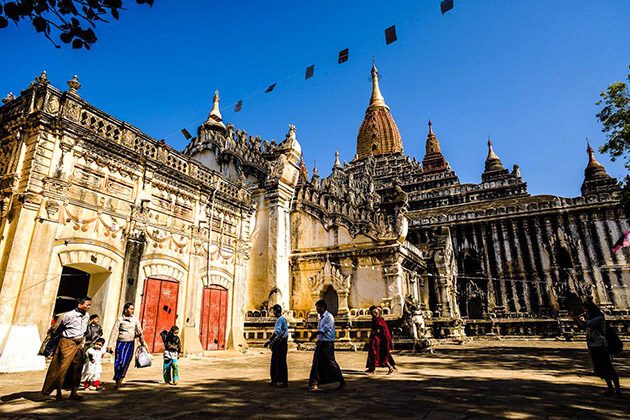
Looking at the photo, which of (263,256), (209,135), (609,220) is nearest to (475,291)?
(609,220)

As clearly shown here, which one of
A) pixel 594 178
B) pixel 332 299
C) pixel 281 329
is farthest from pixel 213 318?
pixel 594 178

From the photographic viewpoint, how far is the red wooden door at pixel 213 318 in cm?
1328

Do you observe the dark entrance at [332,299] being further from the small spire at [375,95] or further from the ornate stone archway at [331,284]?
the small spire at [375,95]

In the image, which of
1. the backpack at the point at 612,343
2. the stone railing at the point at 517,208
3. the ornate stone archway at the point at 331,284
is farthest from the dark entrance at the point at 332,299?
the stone railing at the point at 517,208

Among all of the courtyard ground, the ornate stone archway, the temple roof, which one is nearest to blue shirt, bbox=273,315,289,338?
the courtyard ground

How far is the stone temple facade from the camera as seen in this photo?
30.3ft

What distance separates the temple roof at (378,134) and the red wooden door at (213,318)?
4543cm

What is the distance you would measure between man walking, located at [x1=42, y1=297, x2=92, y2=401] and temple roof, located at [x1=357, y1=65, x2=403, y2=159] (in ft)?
174

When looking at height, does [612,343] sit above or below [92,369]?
above

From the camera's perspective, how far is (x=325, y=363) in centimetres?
647

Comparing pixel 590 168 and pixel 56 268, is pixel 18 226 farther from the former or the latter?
pixel 590 168

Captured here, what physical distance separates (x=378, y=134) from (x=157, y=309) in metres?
50.8

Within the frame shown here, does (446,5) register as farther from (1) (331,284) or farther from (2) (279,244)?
(1) (331,284)

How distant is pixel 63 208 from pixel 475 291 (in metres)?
31.9
